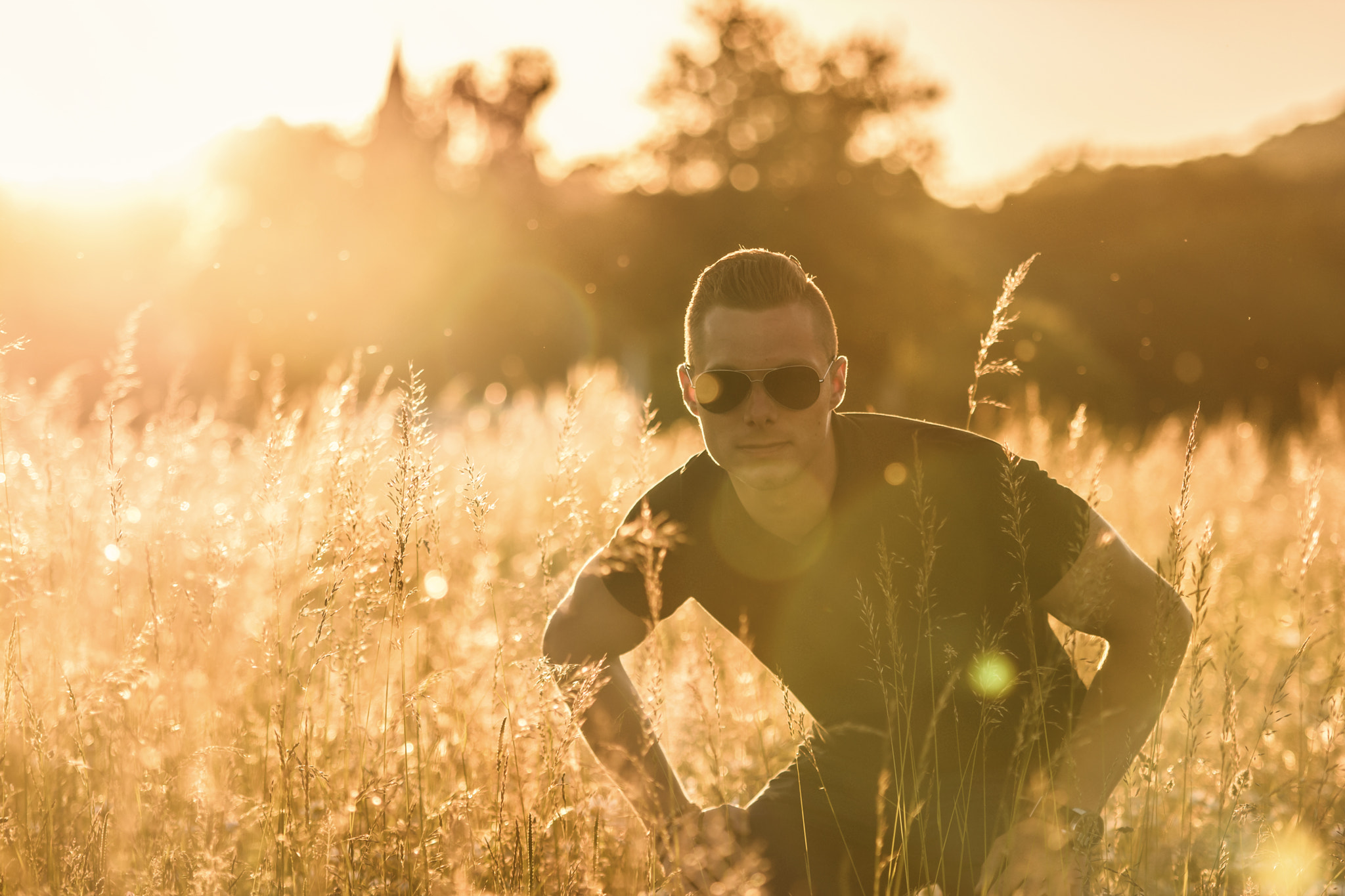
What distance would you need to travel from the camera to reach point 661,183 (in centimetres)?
3081

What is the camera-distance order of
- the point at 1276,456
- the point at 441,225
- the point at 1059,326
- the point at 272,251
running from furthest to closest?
the point at 441,225 → the point at 272,251 → the point at 1059,326 → the point at 1276,456

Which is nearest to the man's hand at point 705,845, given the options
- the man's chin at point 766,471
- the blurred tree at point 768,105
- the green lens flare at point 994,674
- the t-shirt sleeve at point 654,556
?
the t-shirt sleeve at point 654,556

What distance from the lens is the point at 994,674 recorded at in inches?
89.5

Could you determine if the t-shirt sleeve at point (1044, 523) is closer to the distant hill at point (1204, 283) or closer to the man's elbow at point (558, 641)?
the man's elbow at point (558, 641)

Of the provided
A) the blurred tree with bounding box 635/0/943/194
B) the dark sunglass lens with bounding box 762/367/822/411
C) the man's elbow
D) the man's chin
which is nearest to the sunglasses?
the dark sunglass lens with bounding box 762/367/822/411

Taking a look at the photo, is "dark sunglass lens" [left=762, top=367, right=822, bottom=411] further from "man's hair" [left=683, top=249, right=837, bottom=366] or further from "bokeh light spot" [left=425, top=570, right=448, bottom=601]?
"bokeh light spot" [left=425, top=570, right=448, bottom=601]

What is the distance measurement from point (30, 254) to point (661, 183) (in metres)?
18.4

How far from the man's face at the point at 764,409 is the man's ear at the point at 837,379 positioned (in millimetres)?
56

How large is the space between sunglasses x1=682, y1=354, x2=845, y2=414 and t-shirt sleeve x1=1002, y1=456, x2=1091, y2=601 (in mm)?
523

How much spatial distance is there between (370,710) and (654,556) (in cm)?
84

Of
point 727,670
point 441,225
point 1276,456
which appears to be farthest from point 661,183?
point 727,670

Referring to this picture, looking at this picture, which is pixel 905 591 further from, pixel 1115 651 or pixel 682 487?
pixel 682 487

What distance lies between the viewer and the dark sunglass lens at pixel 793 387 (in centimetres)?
230

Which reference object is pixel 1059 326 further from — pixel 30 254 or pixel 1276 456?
pixel 30 254
